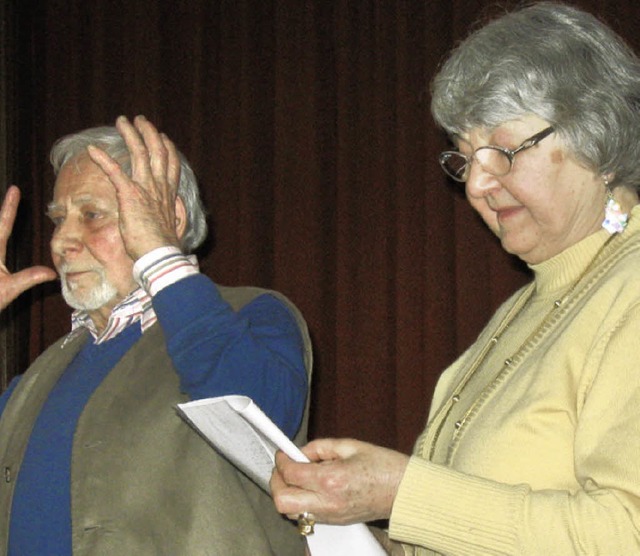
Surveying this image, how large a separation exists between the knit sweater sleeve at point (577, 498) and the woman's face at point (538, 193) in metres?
0.23

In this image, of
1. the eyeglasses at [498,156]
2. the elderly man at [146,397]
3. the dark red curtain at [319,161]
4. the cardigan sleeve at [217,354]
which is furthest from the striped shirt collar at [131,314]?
the dark red curtain at [319,161]

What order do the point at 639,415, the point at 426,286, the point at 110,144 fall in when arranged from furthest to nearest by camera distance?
the point at 426,286 < the point at 110,144 < the point at 639,415

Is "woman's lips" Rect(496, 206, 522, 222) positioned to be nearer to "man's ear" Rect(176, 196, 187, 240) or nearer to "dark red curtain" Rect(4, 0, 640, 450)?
"man's ear" Rect(176, 196, 187, 240)

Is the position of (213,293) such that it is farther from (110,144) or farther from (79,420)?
(110,144)

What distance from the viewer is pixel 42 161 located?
3117 mm

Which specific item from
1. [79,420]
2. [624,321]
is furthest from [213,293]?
[624,321]

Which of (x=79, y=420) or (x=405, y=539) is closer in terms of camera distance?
(x=405, y=539)

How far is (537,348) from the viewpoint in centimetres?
127

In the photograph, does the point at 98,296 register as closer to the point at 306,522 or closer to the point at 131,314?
the point at 131,314

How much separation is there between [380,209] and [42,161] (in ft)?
3.69

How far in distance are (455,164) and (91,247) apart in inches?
30.6

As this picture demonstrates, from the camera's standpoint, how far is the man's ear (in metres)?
1.98

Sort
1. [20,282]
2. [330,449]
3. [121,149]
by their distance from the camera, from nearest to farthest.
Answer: [330,449]
[121,149]
[20,282]

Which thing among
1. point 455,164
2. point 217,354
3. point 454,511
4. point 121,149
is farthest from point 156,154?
point 454,511
